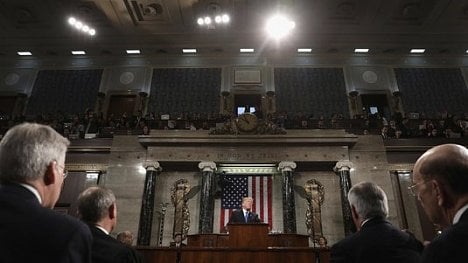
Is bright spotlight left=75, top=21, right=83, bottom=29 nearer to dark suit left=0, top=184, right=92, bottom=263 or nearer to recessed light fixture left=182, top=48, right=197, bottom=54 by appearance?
recessed light fixture left=182, top=48, right=197, bottom=54

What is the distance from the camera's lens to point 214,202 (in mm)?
10430

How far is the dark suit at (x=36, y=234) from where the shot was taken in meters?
1.19

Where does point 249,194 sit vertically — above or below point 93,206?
above

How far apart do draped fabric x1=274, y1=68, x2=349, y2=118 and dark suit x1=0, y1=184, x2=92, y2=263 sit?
44.9ft

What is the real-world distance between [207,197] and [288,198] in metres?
2.33

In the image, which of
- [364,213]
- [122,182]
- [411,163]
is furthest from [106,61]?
[364,213]

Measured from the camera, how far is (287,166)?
10.3 m

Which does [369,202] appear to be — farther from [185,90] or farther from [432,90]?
[432,90]

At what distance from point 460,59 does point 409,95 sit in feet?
11.2

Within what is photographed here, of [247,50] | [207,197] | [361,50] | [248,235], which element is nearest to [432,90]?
[361,50]

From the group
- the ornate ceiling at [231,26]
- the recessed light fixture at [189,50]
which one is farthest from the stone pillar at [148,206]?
the recessed light fixture at [189,50]

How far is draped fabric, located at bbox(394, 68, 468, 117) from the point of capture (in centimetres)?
1461

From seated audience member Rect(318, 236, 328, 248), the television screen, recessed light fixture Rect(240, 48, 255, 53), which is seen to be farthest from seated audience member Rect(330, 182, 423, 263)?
recessed light fixture Rect(240, 48, 255, 53)

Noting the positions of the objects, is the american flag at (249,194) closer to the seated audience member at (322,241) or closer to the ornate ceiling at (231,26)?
the seated audience member at (322,241)
